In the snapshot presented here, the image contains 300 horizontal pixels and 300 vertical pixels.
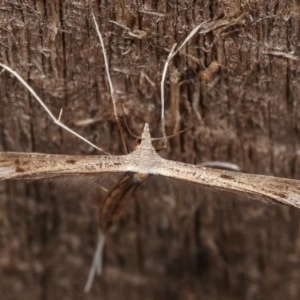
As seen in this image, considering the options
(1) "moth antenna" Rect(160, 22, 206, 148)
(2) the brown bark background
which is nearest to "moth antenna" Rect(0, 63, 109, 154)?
(2) the brown bark background

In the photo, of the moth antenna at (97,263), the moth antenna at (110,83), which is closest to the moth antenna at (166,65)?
the moth antenna at (110,83)

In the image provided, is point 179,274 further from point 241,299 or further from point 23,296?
point 23,296

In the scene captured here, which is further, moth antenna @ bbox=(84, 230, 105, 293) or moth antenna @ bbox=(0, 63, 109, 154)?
moth antenna @ bbox=(84, 230, 105, 293)

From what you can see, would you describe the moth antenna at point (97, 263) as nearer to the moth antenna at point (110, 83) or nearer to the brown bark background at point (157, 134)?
the brown bark background at point (157, 134)

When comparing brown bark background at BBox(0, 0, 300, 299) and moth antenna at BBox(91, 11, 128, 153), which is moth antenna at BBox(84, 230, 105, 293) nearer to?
brown bark background at BBox(0, 0, 300, 299)

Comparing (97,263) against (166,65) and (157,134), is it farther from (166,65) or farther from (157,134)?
(166,65)

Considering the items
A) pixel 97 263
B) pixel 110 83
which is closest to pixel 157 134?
pixel 110 83

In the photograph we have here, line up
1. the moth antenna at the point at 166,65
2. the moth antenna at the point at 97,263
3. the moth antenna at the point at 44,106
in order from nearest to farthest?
the moth antenna at the point at 166,65 → the moth antenna at the point at 44,106 → the moth antenna at the point at 97,263
